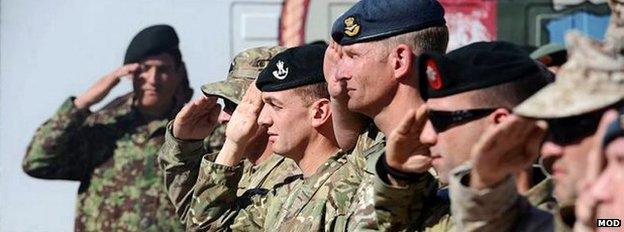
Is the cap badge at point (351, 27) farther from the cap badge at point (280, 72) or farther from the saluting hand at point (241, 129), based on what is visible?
the saluting hand at point (241, 129)

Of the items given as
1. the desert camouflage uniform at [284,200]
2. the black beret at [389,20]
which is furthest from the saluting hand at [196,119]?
the black beret at [389,20]

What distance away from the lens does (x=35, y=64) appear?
913 cm

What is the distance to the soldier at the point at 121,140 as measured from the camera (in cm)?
902

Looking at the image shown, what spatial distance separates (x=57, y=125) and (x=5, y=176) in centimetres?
37

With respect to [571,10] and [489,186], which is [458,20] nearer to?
[571,10]

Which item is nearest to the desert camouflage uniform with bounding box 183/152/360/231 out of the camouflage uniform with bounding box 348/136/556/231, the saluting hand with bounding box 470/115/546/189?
the camouflage uniform with bounding box 348/136/556/231

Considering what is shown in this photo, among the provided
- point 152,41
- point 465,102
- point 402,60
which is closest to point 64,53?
point 152,41

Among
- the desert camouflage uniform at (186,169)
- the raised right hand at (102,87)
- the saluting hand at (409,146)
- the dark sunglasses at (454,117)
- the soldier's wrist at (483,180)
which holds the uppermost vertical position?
the soldier's wrist at (483,180)

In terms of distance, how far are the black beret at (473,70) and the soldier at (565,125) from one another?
0.46m

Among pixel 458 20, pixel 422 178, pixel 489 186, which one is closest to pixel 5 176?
A: pixel 458 20

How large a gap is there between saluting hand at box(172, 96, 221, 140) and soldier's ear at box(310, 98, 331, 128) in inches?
35.1

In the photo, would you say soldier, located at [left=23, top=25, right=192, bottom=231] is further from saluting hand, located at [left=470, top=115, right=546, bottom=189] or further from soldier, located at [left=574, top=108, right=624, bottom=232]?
soldier, located at [left=574, top=108, right=624, bottom=232]

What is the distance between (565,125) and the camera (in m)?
3.08

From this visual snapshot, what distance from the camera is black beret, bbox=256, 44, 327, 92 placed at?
18.5 ft
